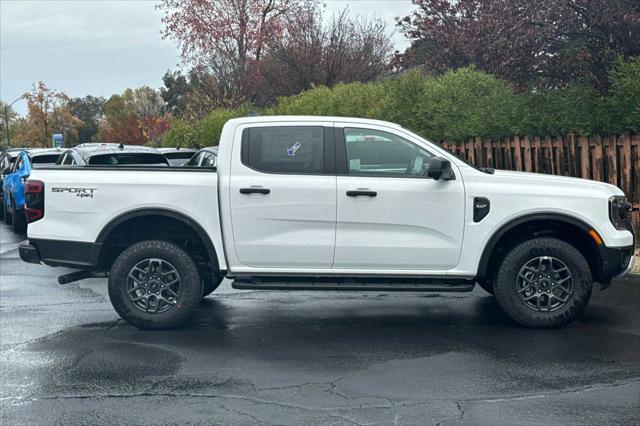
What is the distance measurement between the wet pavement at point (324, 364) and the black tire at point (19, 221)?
9.77m

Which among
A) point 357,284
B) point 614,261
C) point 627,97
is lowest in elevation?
point 357,284

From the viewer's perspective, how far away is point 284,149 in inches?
329

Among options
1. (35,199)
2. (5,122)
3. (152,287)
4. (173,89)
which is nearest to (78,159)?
(35,199)

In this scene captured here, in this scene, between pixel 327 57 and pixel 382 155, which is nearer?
pixel 382 155

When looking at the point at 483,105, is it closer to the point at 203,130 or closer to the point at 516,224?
the point at 516,224

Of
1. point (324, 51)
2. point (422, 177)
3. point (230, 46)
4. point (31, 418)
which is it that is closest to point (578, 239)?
point (422, 177)

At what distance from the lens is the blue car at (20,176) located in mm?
18703

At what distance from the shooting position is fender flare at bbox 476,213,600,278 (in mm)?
8047

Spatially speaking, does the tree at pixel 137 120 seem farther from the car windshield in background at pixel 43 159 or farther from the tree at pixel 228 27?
the car windshield in background at pixel 43 159

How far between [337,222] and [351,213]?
15cm

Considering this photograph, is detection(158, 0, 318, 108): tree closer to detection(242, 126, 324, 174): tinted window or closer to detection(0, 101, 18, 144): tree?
detection(242, 126, 324, 174): tinted window

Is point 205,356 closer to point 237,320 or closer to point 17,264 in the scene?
point 237,320

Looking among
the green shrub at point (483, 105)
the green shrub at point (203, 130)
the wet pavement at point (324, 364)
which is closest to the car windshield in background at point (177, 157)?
the green shrub at point (483, 105)

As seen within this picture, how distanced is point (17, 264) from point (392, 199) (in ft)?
25.0
